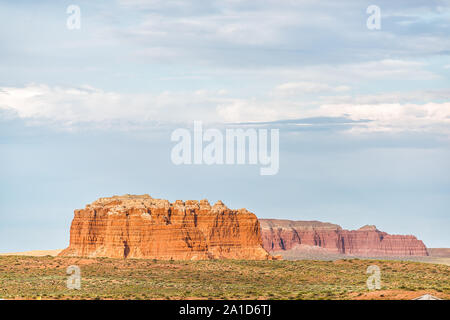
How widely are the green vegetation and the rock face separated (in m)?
24.4

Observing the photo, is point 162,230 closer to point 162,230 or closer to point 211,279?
point 162,230

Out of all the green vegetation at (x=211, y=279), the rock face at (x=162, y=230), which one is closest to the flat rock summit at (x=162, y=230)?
the rock face at (x=162, y=230)

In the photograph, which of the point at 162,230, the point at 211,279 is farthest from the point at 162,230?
the point at 211,279

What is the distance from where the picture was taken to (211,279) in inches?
4582

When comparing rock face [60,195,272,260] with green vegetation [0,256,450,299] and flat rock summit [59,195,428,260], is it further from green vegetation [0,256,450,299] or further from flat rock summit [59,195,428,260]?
green vegetation [0,256,450,299]

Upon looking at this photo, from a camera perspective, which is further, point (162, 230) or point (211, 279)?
point (162, 230)

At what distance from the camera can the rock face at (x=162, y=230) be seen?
173 meters

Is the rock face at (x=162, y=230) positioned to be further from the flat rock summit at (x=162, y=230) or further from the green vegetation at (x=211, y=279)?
the green vegetation at (x=211, y=279)

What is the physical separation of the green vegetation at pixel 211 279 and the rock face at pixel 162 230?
2438 centimetres

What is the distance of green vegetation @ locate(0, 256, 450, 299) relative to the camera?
266 ft

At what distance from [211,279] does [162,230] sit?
59.6 m
